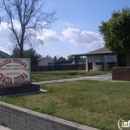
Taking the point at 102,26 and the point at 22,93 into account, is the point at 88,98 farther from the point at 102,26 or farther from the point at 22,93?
the point at 102,26

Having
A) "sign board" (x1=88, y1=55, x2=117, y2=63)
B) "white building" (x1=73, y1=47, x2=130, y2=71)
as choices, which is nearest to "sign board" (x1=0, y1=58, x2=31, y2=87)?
"white building" (x1=73, y1=47, x2=130, y2=71)

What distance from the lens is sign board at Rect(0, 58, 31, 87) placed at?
1037 centimetres

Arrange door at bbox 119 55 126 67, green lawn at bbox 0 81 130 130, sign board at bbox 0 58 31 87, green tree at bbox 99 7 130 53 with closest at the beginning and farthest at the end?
green lawn at bbox 0 81 130 130 → sign board at bbox 0 58 31 87 → green tree at bbox 99 7 130 53 → door at bbox 119 55 126 67

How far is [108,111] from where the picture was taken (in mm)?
6016

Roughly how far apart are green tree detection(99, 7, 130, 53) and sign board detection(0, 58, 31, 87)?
1839 centimetres

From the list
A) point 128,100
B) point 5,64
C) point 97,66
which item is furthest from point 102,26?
point 128,100

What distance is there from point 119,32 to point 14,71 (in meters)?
19.2

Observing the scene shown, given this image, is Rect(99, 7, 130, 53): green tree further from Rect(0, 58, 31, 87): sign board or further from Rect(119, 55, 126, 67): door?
Rect(0, 58, 31, 87): sign board

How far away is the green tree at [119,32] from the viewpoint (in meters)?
27.3

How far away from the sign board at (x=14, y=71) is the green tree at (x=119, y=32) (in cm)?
1839

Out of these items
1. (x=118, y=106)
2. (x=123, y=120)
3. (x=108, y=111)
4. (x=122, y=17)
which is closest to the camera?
(x=123, y=120)

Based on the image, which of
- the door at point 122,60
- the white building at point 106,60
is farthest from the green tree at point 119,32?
the door at point 122,60

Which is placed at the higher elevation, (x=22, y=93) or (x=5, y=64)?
(x=5, y=64)

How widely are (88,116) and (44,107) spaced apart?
167 centimetres
